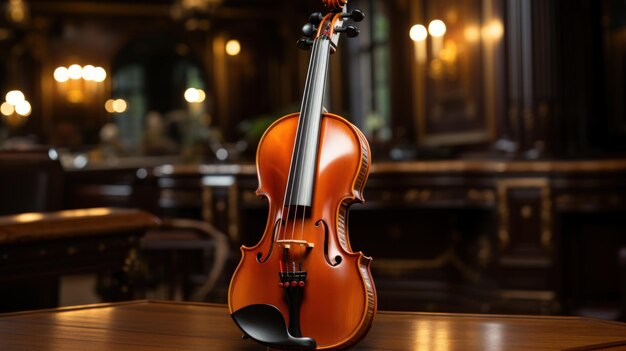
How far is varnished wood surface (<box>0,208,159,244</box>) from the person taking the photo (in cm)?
192

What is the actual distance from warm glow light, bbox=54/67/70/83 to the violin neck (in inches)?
397

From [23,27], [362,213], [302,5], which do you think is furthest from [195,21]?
[362,213]

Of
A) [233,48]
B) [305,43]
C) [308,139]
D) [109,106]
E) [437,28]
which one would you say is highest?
[233,48]

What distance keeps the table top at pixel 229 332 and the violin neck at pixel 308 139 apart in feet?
0.67

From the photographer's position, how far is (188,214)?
6164mm

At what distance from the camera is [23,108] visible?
10.6m

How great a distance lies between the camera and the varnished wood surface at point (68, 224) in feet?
6.29

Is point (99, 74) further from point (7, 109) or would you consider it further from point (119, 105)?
point (7, 109)

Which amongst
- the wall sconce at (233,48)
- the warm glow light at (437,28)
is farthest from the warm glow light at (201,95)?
the warm glow light at (437,28)

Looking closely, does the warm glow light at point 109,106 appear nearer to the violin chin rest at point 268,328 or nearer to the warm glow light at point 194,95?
the warm glow light at point 194,95

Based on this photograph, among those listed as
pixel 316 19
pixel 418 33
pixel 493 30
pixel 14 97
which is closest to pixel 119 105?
pixel 14 97

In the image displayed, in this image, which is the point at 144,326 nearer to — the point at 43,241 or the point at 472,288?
the point at 43,241

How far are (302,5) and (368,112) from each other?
8.97 feet

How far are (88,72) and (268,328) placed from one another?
10.4 m
